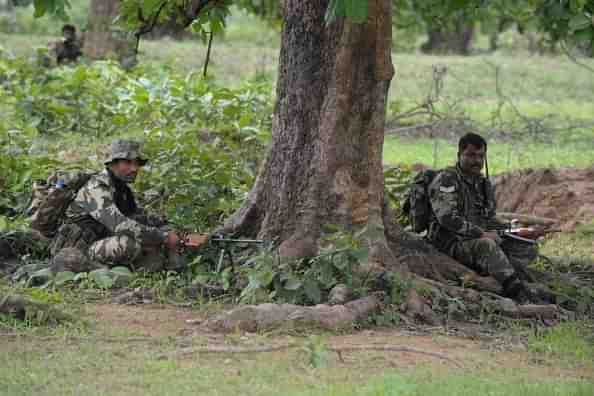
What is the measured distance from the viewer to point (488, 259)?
25.1 ft

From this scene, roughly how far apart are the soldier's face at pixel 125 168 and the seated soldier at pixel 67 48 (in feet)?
35.3

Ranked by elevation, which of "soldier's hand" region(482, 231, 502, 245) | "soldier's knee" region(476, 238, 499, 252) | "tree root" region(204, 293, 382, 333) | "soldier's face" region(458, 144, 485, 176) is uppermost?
"soldier's face" region(458, 144, 485, 176)

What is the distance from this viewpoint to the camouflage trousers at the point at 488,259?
7586 millimetres

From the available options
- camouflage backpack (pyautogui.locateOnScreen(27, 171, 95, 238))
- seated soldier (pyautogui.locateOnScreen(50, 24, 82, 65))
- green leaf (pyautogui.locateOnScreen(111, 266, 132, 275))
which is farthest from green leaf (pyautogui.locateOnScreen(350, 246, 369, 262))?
seated soldier (pyautogui.locateOnScreen(50, 24, 82, 65))

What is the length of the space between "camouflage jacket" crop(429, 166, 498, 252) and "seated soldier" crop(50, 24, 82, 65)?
11.3 metres

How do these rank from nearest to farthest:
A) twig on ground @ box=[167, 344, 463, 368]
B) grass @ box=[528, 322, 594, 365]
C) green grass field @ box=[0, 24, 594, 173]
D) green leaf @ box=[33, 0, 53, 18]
Answer: twig on ground @ box=[167, 344, 463, 368], grass @ box=[528, 322, 594, 365], green leaf @ box=[33, 0, 53, 18], green grass field @ box=[0, 24, 594, 173]

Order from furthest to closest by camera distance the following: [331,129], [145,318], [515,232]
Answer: [515,232] < [331,129] < [145,318]

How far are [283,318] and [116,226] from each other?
187 cm

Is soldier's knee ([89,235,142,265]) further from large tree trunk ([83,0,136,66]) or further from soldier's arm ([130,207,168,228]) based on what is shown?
large tree trunk ([83,0,136,66])

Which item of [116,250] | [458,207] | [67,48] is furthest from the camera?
[67,48]

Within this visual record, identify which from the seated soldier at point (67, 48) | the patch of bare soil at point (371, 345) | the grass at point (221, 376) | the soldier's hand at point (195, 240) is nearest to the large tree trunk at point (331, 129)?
the soldier's hand at point (195, 240)

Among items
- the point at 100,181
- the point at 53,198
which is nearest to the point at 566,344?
the point at 100,181

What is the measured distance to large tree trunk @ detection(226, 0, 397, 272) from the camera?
7.20 m

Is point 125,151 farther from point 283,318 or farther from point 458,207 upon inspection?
point 458,207
